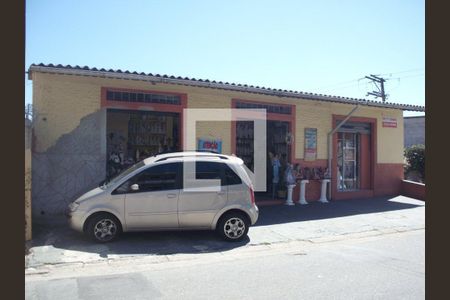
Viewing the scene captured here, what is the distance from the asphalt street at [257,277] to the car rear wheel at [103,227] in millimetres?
1174

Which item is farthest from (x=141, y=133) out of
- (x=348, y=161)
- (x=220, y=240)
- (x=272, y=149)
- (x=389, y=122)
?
(x=389, y=122)

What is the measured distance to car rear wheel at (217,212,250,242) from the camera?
8172mm

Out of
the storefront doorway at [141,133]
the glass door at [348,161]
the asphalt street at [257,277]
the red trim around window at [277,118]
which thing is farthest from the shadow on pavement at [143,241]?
the glass door at [348,161]

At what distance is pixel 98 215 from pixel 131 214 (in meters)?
0.63

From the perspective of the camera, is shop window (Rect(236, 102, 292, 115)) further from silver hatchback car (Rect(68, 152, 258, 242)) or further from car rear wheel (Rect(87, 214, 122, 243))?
car rear wheel (Rect(87, 214, 122, 243))

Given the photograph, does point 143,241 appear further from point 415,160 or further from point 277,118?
point 415,160

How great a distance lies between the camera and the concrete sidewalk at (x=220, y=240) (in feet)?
23.2

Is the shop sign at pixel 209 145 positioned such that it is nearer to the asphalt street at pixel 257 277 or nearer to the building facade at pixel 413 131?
the asphalt street at pixel 257 277

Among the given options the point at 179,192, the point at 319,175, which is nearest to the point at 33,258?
the point at 179,192

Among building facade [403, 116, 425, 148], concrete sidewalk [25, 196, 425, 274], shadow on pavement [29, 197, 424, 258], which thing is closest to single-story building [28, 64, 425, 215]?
shadow on pavement [29, 197, 424, 258]

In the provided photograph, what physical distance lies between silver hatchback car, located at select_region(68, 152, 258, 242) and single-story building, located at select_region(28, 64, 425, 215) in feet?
7.84

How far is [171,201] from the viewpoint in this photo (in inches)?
311

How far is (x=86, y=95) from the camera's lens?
10141 millimetres

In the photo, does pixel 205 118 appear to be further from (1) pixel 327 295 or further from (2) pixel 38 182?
(1) pixel 327 295
